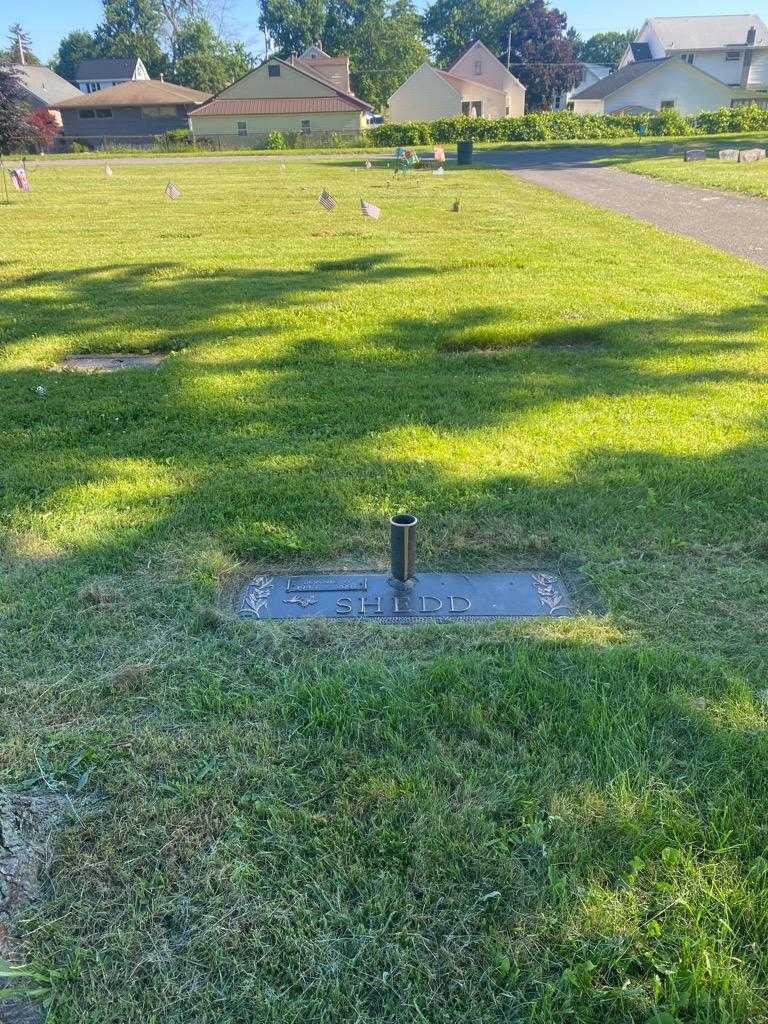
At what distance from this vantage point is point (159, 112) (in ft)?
193

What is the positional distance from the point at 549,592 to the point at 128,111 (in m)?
67.3

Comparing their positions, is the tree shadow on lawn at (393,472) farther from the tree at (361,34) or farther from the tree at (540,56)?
the tree at (540,56)

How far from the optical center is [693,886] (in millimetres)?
1724

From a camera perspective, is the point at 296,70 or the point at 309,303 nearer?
the point at 309,303

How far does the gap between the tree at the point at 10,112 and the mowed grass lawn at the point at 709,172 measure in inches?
604

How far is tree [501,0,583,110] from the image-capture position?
252 ft

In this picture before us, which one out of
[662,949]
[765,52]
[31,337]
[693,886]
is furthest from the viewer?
[765,52]

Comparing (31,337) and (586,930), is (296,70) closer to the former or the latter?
(31,337)

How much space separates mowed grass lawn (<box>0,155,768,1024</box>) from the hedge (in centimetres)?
3797

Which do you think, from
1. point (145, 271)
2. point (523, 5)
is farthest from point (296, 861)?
point (523, 5)

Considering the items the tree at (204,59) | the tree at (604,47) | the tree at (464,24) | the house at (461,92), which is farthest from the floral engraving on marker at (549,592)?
the tree at (604,47)

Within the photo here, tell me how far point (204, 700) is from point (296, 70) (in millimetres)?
55546

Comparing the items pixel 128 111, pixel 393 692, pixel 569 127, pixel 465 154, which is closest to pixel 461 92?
pixel 569 127

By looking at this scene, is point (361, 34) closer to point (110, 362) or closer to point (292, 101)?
point (292, 101)
